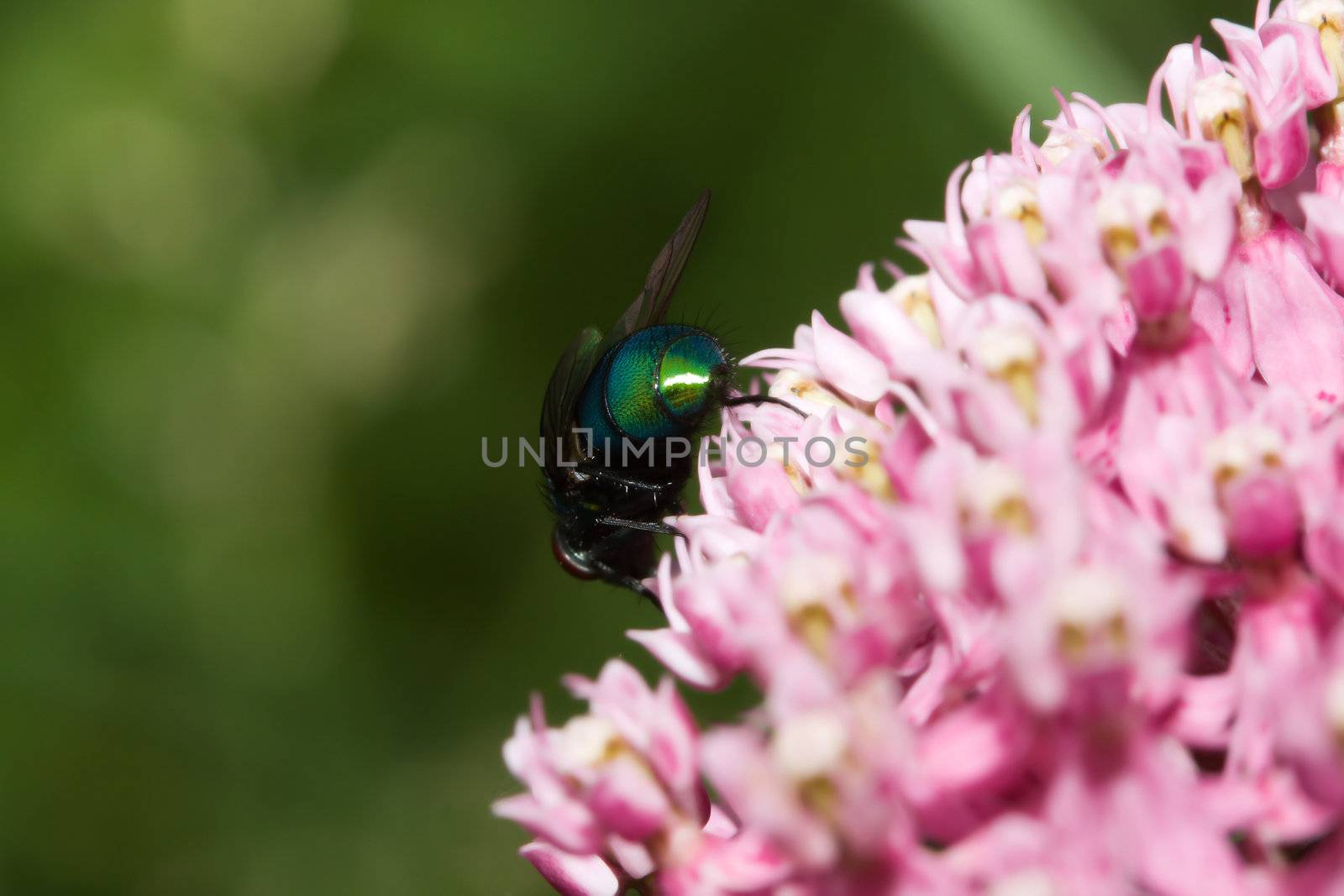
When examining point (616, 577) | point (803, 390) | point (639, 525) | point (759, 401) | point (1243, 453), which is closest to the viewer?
point (1243, 453)

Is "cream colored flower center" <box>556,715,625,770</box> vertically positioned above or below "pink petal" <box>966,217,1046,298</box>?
below

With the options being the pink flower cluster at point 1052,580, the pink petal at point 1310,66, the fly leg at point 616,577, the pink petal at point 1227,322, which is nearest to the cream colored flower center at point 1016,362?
the pink flower cluster at point 1052,580

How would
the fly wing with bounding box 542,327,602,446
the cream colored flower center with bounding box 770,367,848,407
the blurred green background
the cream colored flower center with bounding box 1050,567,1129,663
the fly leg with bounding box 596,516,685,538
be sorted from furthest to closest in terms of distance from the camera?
1. the blurred green background
2. the fly wing with bounding box 542,327,602,446
3. the fly leg with bounding box 596,516,685,538
4. the cream colored flower center with bounding box 770,367,848,407
5. the cream colored flower center with bounding box 1050,567,1129,663

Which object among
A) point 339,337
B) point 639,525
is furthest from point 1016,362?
point 339,337

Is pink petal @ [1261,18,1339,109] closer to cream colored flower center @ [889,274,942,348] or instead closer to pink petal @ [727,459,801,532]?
cream colored flower center @ [889,274,942,348]

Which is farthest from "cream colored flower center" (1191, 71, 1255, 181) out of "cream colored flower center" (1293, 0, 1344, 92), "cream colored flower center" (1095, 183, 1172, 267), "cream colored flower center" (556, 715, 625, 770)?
"cream colored flower center" (556, 715, 625, 770)

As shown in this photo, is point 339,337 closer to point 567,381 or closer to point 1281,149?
point 567,381

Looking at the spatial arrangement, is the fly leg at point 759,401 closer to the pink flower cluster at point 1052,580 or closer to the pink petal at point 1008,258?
the pink flower cluster at point 1052,580

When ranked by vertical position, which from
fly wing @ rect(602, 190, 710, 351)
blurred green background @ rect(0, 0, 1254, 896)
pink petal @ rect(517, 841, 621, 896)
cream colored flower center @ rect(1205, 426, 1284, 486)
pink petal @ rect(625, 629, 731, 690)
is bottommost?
cream colored flower center @ rect(1205, 426, 1284, 486)
